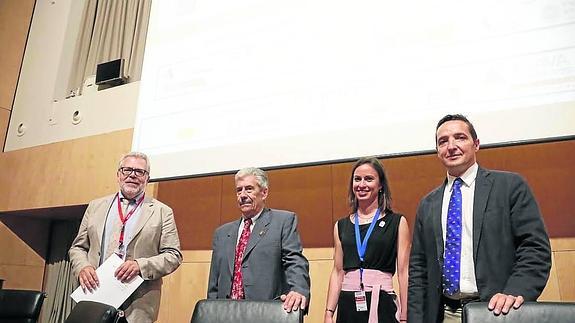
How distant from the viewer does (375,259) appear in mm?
1838

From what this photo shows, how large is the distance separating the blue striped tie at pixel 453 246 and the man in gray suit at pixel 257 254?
55 centimetres

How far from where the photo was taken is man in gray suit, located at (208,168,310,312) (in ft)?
6.21

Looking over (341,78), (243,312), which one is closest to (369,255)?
(243,312)

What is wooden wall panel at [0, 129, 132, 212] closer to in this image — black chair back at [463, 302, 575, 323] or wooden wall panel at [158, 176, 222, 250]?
wooden wall panel at [158, 176, 222, 250]

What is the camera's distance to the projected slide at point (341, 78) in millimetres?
2008

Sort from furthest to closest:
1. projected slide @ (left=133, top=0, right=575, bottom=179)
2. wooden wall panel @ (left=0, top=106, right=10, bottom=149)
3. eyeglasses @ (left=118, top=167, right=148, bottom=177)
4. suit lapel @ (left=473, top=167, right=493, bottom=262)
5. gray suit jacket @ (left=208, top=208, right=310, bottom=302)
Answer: wooden wall panel @ (left=0, top=106, right=10, bottom=149), eyeglasses @ (left=118, top=167, right=148, bottom=177), projected slide @ (left=133, top=0, right=575, bottom=179), gray suit jacket @ (left=208, top=208, right=310, bottom=302), suit lapel @ (left=473, top=167, right=493, bottom=262)

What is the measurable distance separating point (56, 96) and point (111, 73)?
0.75 meters

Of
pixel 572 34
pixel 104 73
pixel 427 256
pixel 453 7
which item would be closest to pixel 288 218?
pixel 427 256

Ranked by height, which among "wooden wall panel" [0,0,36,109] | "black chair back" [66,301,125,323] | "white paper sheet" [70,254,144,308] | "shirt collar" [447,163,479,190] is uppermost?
"wooden wall panel" [0,0,36,109]

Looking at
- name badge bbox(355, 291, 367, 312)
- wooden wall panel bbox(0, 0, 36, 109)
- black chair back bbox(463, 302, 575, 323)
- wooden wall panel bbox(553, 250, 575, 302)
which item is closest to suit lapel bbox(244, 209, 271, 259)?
name badge bbox(355, 291, 367, 312)

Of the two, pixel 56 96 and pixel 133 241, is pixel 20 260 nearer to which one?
pixel 56 96

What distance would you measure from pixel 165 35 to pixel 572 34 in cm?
246

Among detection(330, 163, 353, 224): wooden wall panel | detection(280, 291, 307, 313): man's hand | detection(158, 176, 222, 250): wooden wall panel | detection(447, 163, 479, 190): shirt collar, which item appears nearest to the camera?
detection(280, 291, 307, 313): man's hand

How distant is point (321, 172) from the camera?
2.96 metres
